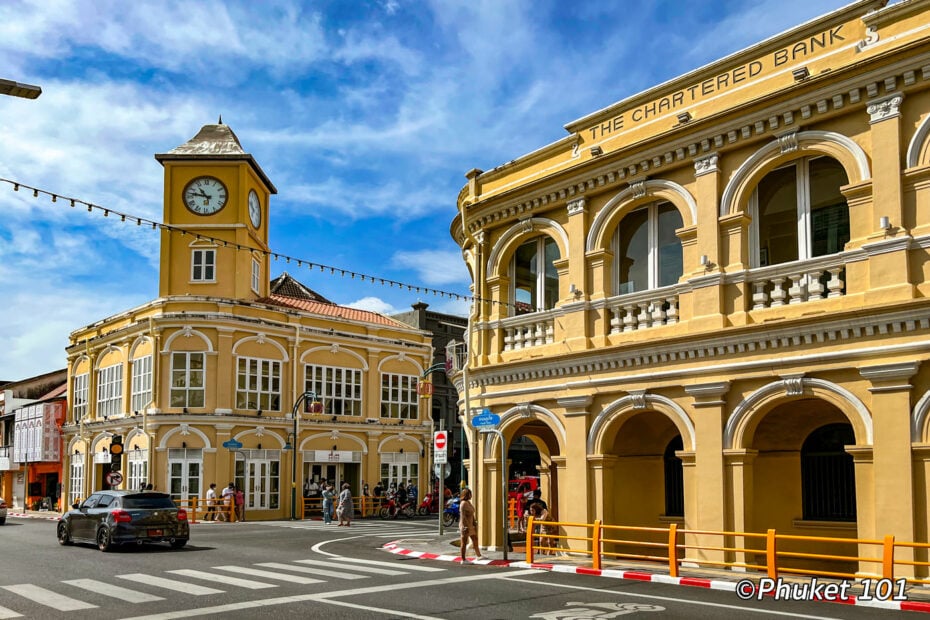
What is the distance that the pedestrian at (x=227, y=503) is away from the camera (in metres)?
35.4

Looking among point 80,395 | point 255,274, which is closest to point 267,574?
point 255,274

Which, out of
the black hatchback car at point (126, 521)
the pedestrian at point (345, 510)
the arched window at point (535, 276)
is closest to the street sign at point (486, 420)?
the arched window at point (535, 276)

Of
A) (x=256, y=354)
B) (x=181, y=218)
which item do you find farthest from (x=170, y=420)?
(x=181, y=218)

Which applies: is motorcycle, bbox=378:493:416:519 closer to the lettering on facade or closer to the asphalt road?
the asphalt road

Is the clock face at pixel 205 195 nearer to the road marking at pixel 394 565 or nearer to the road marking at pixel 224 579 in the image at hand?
the road marking at pixel 394 565

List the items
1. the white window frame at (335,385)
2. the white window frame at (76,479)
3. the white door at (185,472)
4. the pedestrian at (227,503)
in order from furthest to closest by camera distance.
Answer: the white window frame at (76,479) < the white window frame at (335,385) < the white door at (185,472) < the pedestrian at (227,503)

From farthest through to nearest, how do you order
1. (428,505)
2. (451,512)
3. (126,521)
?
(428,505), (451,512), (126,521)

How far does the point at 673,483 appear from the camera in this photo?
18.8 meters

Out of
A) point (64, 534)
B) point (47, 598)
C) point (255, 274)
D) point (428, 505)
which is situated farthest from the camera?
point (255, 274)

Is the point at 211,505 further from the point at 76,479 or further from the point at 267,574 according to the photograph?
the point at 267,574

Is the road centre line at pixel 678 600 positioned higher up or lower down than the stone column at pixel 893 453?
lower down

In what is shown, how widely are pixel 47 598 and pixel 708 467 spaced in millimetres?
10582

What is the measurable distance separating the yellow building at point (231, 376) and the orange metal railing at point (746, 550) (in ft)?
68.3

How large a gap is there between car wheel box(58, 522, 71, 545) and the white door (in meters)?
14.6
